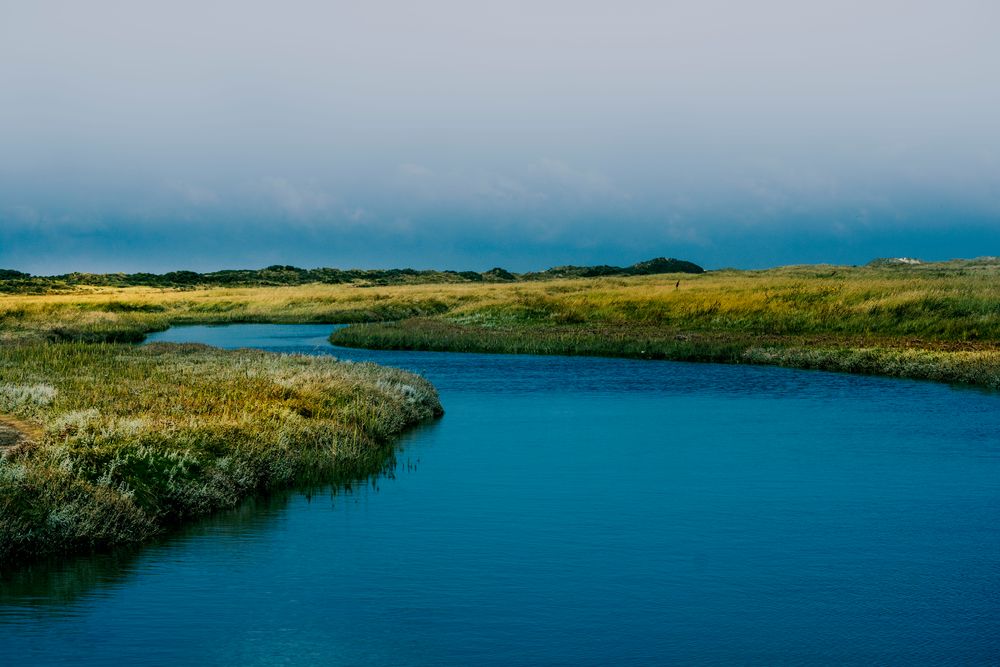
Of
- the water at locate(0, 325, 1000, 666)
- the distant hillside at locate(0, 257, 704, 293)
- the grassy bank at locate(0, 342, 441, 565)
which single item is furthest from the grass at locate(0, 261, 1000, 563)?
the distant hillside at locate(0, 257, 704, 293)

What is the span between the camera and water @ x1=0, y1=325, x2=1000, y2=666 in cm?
1079

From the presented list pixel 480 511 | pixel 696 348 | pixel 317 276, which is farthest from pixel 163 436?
pixel 317 276

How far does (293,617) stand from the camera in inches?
456

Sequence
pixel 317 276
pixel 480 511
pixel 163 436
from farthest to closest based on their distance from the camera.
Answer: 1. pixel 317 276
2. pixel 163 436
3. pixel 480 511

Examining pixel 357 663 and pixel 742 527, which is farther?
pixel 742 527

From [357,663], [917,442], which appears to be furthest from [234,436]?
[917,442]

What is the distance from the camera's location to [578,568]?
1366cm

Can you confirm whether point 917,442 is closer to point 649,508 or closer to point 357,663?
point 649,508

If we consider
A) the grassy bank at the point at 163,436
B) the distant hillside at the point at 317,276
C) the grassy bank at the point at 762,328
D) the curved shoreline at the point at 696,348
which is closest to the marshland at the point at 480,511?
the grassy bank at the point at 163,436

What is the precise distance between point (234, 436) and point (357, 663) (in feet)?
31.1

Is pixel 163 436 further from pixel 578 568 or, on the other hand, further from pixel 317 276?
pixel 317 276

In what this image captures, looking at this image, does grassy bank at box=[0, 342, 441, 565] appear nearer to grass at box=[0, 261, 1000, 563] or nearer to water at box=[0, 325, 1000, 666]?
grass at box=[0, 261, 1000, 563]

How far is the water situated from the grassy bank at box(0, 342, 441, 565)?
2.00 ft

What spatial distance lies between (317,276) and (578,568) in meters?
177
